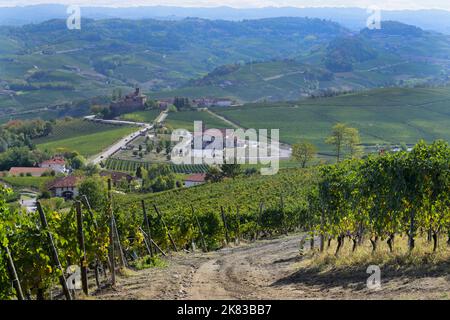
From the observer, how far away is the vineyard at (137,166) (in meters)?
96.5

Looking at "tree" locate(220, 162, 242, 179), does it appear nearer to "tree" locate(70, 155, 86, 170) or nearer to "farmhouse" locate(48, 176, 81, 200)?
"farmhouse" locate(48, 176, 81, 200)

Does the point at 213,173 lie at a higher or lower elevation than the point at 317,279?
lower

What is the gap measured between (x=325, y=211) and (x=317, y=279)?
4899mm

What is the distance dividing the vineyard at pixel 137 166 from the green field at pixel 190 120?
29.4 metres

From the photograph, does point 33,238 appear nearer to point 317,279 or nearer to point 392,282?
point 317,279

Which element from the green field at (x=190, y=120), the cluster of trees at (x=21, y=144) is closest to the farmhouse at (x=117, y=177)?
the cluster of trees at (x=21, y=144)

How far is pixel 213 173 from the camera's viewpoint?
71.7 metres

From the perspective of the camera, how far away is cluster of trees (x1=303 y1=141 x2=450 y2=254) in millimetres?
14562

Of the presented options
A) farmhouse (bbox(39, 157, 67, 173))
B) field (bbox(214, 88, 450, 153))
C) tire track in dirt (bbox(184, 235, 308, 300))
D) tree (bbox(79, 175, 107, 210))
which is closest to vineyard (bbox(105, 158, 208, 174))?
farmhouse (bbox(39, 157, 67, 173))

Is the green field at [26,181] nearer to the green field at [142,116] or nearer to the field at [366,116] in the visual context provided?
the field at [366,116]

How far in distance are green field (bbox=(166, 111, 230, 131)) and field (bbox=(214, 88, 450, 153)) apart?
4.51 metres

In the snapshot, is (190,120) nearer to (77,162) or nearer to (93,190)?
(77,162)

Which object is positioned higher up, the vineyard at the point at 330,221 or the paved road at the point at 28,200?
the vineyard at the point at 330,221
